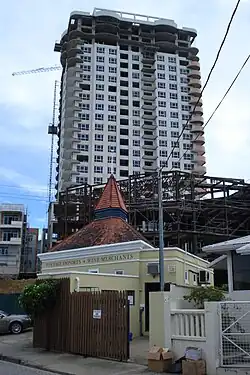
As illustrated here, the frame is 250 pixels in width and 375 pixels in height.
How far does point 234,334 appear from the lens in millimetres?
10375

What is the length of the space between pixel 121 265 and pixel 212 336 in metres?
11.8

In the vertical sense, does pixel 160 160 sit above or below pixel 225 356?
above

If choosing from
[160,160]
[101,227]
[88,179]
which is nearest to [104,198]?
[101,227]

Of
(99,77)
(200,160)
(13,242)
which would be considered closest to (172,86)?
(99,77)

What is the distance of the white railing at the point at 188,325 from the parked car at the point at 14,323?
12230mm

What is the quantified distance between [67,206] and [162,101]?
173ft

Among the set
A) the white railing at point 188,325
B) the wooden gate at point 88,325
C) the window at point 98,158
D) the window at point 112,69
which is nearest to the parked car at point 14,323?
the wooden gate at point 88,325

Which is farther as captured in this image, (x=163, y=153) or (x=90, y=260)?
(x=163, y=153)

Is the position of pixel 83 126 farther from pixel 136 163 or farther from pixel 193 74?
pixel 193 74

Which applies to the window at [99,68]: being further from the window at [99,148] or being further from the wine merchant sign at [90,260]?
the wine merchant sign at [90,260]

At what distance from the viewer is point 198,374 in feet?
33.4

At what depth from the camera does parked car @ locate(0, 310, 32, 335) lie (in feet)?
72.0

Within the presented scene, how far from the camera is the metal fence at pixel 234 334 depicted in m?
10.2

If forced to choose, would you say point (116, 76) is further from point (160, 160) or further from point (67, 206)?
point (67, 206)
